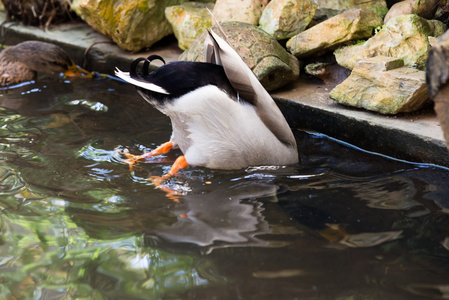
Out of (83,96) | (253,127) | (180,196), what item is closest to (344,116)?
(253,127)

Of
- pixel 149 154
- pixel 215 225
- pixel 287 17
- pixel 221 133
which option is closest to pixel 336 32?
pixel 287 17

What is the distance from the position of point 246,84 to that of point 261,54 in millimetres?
1055

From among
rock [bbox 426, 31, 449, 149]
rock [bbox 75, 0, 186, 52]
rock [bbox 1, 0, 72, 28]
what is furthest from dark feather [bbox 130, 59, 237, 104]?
rock [bbox 1, 0, 72, 28]

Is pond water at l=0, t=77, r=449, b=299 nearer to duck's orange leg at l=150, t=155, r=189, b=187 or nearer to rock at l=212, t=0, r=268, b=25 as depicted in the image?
duck's orange leg at l=150, t=155, r=189, b=187

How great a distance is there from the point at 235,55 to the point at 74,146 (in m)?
1.30

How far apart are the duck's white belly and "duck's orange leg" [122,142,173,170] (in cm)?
28

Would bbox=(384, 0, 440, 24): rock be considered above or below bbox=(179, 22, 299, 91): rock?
above

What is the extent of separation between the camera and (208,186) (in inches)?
110

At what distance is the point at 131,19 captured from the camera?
16.0ft

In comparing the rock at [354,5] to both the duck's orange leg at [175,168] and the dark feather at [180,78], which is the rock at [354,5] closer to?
the dark feather at [180,78]

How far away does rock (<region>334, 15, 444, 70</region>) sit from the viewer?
3584mm

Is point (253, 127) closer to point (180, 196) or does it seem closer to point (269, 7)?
point (180, 196)

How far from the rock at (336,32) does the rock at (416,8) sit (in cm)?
14

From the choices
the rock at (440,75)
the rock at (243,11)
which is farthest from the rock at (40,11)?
the rock at (440,75)
